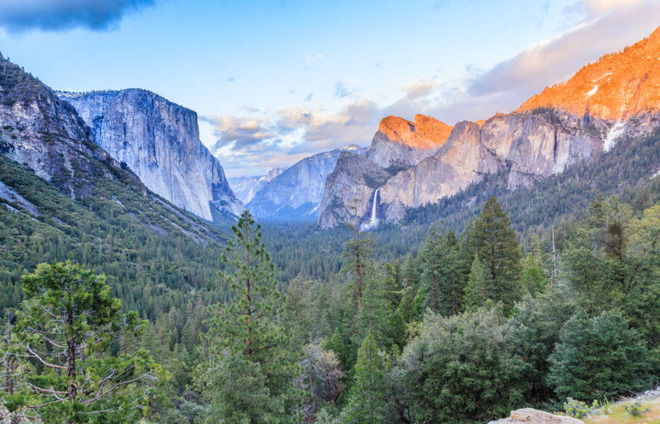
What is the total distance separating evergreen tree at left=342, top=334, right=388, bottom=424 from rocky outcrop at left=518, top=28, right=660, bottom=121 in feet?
652

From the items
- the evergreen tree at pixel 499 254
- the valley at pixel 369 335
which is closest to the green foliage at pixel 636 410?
the valley at pixel 369 335

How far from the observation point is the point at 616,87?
522 feet

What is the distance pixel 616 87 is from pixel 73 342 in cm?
22522

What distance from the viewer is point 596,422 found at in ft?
25.5

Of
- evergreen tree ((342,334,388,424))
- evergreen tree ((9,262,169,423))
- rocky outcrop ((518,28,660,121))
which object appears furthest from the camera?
rocky outcrop ((518,28,660,121))

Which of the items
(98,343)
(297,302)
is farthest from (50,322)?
(297,302)

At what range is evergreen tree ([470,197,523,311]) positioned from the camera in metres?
25.1

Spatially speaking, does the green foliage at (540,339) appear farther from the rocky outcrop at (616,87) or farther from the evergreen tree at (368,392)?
the rocky outcrop at (616,87)

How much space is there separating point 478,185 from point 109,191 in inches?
8081

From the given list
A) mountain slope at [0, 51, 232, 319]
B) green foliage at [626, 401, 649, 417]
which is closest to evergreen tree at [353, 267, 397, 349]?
green foliage at [626, 401, 649, 417]

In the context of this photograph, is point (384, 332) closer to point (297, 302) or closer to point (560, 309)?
point (560, 309)

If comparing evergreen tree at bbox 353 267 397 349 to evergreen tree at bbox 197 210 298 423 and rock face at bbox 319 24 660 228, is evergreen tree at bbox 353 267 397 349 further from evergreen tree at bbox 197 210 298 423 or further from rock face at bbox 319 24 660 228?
rock face at bbox 319 24 660 228

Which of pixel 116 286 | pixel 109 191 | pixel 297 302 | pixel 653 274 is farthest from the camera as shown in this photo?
pixel 109 191

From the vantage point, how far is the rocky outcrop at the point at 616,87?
148m
